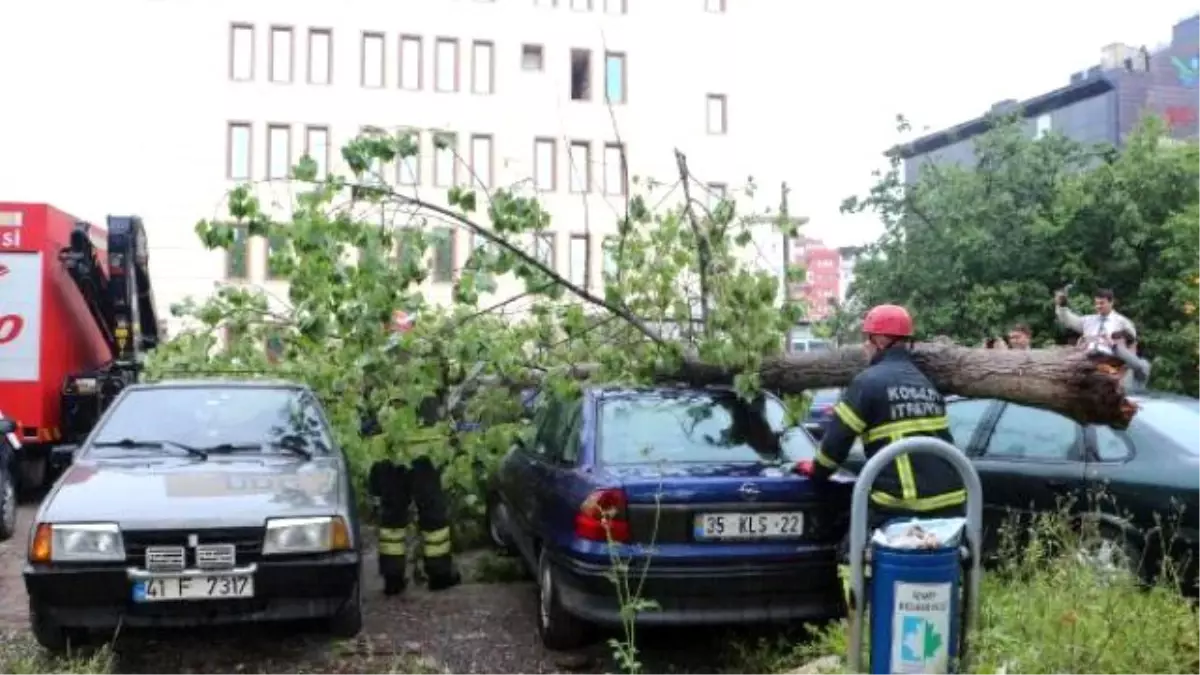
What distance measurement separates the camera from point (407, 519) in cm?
727

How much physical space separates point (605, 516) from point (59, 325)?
876cm

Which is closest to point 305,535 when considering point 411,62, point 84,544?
point 84,544

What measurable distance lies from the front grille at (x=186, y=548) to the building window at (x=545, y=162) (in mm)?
33939

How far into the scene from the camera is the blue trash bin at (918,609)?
3.80m

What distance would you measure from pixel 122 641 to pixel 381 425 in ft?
6.13

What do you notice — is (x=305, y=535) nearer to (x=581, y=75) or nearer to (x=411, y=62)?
(x=411, y=62)

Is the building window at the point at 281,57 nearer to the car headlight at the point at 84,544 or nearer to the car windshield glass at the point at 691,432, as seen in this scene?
the car windshield glass at the point at 691,432

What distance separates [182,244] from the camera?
35312 mm

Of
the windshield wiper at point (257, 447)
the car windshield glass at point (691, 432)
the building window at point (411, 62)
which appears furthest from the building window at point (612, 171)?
the car windshield glass at point (691, 432)

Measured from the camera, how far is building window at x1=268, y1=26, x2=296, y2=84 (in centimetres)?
3669

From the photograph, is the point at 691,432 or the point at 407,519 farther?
the point at 407,519

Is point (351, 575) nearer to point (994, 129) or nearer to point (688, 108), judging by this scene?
point (994, 129)

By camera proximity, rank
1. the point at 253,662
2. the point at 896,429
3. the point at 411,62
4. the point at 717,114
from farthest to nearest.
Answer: the point at 717,114
the point at 411,62
the point at 253,662
the point at 896,429

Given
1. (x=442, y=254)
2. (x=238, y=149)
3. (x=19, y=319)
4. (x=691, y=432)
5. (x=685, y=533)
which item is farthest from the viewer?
(x=238, y=149)
